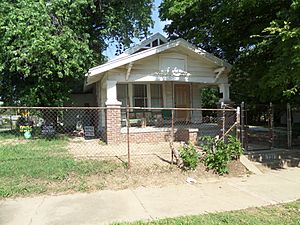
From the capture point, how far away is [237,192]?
708cm

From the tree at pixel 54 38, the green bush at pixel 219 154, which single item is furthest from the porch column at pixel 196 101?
the green bush at pixel 219 154

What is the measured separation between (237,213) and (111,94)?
840cm

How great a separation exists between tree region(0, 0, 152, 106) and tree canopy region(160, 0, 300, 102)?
8.88 ft

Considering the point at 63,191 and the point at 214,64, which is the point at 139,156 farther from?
the point at 214,64

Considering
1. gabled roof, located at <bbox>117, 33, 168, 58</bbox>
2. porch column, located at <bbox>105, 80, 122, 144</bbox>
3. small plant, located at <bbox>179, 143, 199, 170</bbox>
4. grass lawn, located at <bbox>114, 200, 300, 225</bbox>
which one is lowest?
grass lawn, located at <bbox>114, 200, 300, 225</bbox>

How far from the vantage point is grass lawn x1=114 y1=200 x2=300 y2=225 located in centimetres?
514

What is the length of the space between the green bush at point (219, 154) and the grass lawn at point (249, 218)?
2.84 meters

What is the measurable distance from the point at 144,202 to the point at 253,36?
269 inches

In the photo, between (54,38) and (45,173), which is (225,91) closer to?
(54,38)

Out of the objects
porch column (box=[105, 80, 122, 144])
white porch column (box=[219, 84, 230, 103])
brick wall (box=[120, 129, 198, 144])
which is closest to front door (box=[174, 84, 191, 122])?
white porch column (box=[219, 84, 230, 103])

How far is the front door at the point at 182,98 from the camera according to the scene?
16297mm

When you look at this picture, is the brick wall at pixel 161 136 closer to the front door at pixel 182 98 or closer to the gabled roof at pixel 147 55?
the front door at pixel 182 98

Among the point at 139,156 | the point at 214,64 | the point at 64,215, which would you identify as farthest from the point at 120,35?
the point at 64,215

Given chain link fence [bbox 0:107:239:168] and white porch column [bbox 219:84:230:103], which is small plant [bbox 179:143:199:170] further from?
white porch column [bbox 219:84:230:103]
